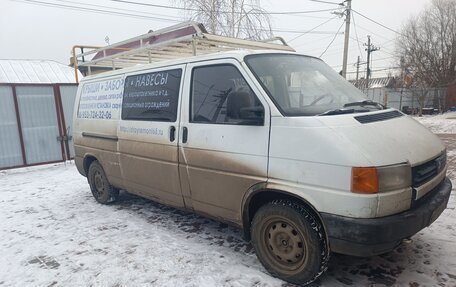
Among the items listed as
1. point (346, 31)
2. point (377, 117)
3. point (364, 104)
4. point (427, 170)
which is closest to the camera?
point (427, 170)

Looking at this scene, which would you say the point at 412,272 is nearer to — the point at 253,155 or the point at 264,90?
the point at 253,155

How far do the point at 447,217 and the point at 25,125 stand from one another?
32.0 feet

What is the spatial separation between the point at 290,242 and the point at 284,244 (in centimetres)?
7

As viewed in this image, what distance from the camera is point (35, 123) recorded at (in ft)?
30.2

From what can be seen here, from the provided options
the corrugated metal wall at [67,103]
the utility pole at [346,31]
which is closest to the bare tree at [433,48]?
the utility pole at [346,31]

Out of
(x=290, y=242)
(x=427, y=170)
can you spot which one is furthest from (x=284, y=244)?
(x=427, y=170)

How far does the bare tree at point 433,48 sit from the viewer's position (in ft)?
98.2

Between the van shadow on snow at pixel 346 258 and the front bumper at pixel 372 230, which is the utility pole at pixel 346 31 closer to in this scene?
the van shadow on snow at pixel 346 258

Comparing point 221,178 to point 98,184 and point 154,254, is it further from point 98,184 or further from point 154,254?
point 98,184

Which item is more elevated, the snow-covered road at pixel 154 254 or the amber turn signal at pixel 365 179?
the amber turn signal at pixel 365 179

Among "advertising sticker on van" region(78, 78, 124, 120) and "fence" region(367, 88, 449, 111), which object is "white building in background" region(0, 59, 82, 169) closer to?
"advertising sticker on van" region(78, 78, 124, 120)

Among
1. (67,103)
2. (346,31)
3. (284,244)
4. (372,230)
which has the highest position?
(346,31)

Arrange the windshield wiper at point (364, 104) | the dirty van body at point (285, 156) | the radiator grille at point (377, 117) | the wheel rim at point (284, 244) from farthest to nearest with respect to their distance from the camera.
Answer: the windshield wiper at point (364, 104) → the wheel rim at point (284, 244) → the radiator grille at point (377, 117) → the dirty van body at point (285, 156)

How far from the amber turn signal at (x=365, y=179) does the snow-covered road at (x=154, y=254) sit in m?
1.07
